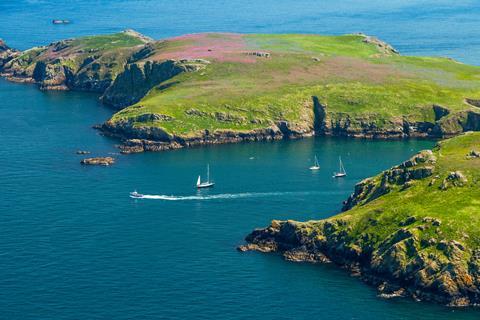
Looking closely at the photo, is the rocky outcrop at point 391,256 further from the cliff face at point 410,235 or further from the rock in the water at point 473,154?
the rock in the water at point 473,154

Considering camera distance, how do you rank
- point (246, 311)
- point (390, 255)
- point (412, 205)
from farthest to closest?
point (412, 205) → point (390, 255) → point (246, 311)

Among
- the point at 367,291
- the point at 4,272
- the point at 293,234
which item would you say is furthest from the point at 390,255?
the point at 4,272

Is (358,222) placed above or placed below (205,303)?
above

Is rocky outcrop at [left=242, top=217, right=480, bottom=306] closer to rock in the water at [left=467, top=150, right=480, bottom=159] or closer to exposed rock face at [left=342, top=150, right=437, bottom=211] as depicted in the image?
exposed rock face at [left=342, top=150, right=437, bottom=211]

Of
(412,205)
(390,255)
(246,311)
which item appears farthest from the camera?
(412,205)

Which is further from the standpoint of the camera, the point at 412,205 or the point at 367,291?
the point at 412,205

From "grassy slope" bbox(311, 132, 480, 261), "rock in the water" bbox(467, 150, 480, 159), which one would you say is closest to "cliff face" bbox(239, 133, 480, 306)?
"rock in the water" bbox(467, 150, 480, 159)

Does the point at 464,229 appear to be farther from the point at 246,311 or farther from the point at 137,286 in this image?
the point at 137,286

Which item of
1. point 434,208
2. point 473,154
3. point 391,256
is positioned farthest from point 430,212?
point 473,154

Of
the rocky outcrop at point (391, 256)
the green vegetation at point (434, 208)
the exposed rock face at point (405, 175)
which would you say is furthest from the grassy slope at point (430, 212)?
the exposed rock face at point (405, 175)
